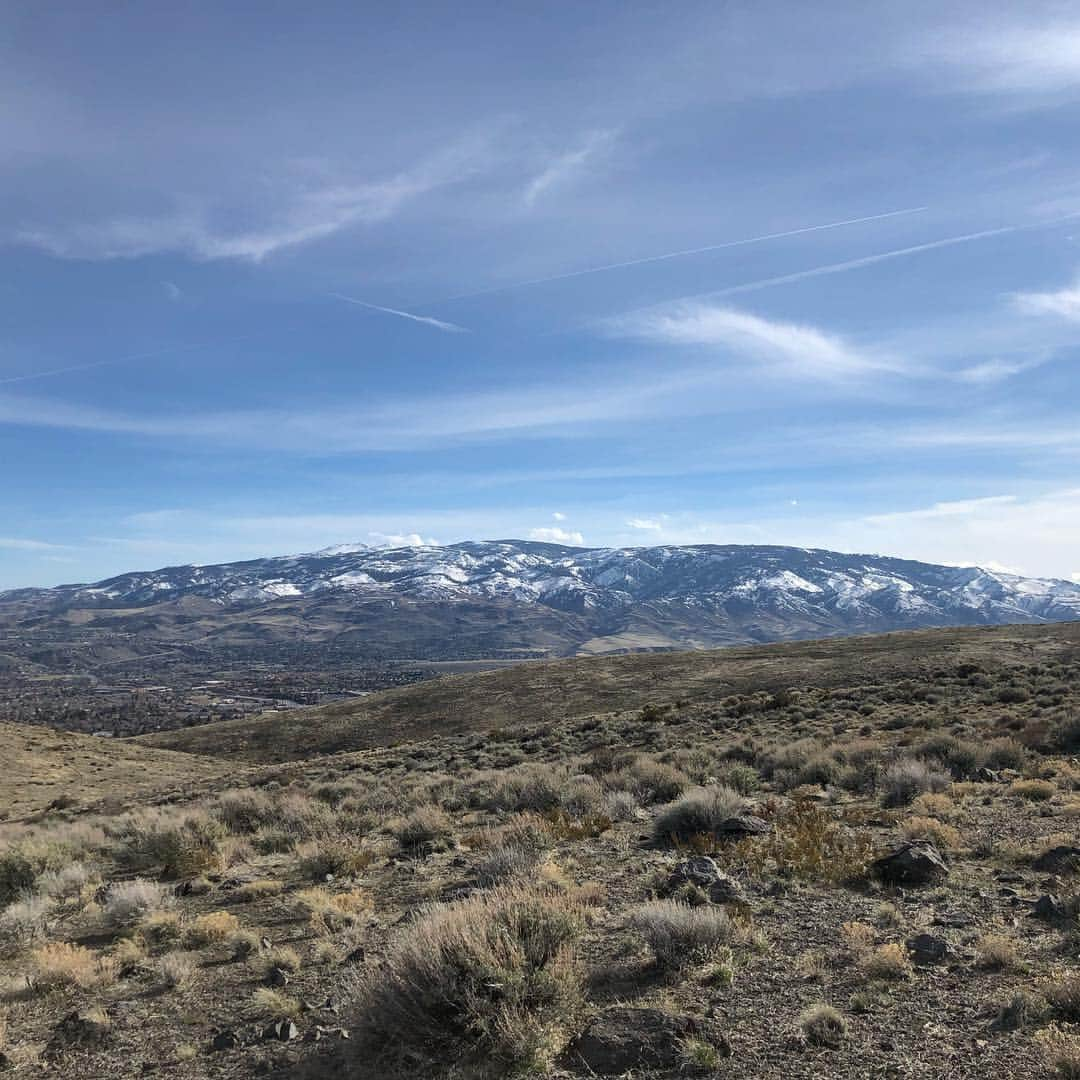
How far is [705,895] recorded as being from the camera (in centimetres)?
865

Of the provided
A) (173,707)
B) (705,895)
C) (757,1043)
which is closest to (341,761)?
(705,895)

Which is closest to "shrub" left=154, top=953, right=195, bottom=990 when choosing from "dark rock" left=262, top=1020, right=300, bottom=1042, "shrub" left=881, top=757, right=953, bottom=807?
"dark rock" left=262, top=1020, right=300, bottom=1042

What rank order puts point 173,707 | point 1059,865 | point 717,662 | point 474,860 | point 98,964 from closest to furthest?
1. point 98,964
2. point 1059,865
3. point 474,860
4. point 717,662
5. point 173,707

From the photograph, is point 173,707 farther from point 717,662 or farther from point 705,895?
point 705,895

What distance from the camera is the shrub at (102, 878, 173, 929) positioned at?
10.4 m

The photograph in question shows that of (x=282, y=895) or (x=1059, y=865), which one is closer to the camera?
(x=1059, y=865)

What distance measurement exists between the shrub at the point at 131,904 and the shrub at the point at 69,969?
165 cm

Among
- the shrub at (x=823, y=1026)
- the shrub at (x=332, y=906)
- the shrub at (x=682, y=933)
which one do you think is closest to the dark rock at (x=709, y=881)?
the shrub at (x=682, y=933)

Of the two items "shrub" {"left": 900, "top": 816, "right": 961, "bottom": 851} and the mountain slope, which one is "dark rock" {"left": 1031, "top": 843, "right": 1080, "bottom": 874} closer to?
"shrub" {"left": 900, "top": 816, "right": 961, "bottom": 851}

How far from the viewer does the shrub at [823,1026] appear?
550cm

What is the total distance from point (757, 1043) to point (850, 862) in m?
4.94

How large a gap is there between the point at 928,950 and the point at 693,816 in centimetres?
599

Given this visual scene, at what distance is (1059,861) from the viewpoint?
9258 millimetres

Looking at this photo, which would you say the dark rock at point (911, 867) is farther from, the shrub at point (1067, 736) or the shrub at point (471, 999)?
the shrub at point (1067, 736)
